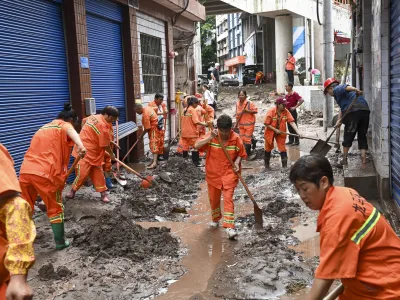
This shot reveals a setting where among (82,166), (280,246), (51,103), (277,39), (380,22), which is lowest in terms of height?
(280,246)

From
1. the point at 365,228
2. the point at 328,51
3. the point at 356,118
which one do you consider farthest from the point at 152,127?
Answer: the point at 365,228

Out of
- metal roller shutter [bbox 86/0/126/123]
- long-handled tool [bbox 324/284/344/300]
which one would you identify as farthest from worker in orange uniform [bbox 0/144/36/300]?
metal roller shutter [bbox 86/0/126/123]

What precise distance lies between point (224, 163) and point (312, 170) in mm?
3749

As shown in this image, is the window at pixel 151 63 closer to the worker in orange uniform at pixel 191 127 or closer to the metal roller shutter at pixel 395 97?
the worker in orange uniform at pixel 191 127

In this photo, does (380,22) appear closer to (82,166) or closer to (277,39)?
(82,166)

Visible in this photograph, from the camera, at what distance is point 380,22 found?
20.1ft

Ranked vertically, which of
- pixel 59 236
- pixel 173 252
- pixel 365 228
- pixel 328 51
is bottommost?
pixel 173 252

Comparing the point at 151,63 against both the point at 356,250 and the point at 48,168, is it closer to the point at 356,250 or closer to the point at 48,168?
the point at 48,168

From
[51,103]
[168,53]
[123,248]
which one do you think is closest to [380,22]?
[123,248]

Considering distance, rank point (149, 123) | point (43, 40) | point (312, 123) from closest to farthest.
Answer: point (43, 40) → point (149, 123) → point (312, 123)

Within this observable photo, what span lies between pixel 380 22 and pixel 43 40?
530cm

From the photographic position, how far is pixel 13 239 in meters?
1.97

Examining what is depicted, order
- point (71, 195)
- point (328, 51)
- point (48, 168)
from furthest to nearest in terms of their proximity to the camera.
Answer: point (328, 51), point (71, 195), point (48, 168)

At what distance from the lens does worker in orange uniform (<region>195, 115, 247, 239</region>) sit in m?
5.77
